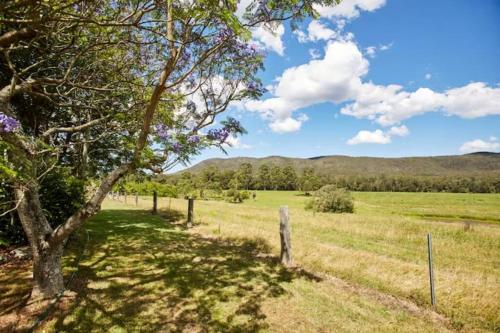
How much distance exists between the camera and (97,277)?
24.1 feet

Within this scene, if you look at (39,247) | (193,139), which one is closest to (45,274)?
(39,247)

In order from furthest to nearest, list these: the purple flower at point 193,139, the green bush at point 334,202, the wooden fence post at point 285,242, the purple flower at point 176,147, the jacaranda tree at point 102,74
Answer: the green bush at point 334,202 < the wooden fence post at point 285,242 < the purple flower at point 193,139 < the purple flower at point 176,147 < the jacaranda tree at point 102,74

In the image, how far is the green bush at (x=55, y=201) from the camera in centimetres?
922

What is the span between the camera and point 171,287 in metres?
6.97

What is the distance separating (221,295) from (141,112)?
19.7 ft

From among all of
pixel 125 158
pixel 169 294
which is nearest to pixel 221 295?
pixel 169 294

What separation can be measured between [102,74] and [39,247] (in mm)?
5589

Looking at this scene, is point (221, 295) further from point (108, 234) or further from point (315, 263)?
point (108, 234)

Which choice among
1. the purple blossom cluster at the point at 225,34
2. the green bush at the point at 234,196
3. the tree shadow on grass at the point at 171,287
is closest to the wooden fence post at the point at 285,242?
the tree shadow on grass at the point at 171,287

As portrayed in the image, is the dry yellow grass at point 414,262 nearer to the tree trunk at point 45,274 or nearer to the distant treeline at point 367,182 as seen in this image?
the tree trunk at point 45,274

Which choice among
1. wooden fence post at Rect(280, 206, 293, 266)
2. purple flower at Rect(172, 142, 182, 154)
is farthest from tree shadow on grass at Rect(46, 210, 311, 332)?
purple flower at Rect(172, 142, 182, 154)

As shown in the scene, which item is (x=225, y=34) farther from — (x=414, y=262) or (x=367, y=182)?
(x=367, y=182)

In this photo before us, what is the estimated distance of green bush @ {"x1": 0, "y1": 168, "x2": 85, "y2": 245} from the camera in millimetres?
9219

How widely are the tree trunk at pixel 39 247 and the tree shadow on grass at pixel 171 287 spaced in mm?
671
